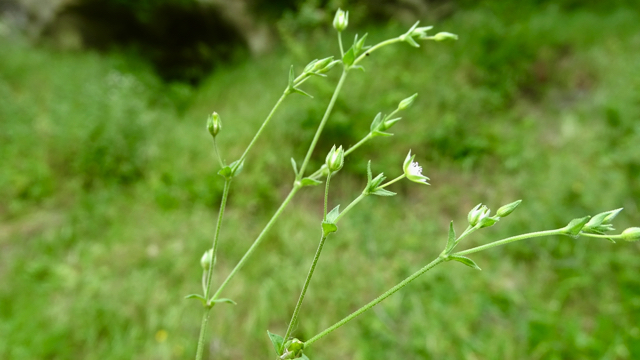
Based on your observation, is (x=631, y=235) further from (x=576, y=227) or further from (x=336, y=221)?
(x=336, y=221)

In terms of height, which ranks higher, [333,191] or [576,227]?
[576,227]

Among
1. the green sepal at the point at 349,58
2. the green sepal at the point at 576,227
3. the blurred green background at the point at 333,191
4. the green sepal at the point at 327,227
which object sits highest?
the green sepal at the point at 349,58

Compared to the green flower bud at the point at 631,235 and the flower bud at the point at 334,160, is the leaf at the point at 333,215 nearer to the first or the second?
the flower bud at the point at 334,160

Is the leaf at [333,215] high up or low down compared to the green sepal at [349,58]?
down

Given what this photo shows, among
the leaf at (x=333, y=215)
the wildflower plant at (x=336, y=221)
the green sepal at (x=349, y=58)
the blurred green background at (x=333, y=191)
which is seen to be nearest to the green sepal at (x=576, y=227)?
the wildflower plant at (x=336, y=221)

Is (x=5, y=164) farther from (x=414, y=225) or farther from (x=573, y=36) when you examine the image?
(x=573, y=36)

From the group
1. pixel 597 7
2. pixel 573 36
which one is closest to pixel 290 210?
Answer: pixel 573 36

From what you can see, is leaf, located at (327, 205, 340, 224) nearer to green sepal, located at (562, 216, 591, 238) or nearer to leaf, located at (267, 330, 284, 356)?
leaf, located at (267, 330, 284, 356)

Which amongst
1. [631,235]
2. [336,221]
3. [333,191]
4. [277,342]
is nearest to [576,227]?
[631,235]
